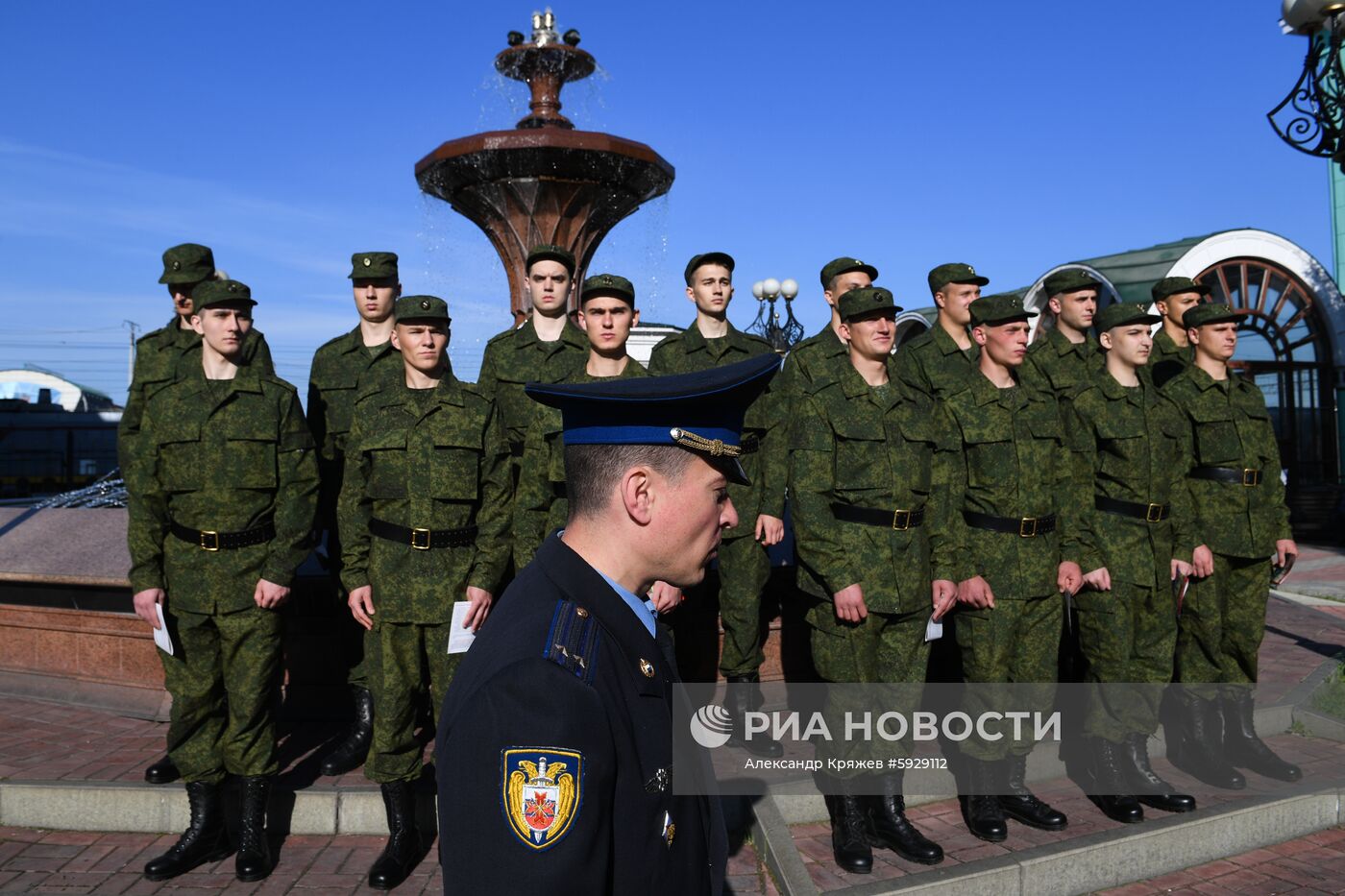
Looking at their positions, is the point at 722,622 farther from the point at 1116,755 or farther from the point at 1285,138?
the point at 1285,138

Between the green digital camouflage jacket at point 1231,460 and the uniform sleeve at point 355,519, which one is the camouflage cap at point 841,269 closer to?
the green digital camouflage jacket at point 1231,460

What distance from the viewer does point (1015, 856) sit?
3.90 metres

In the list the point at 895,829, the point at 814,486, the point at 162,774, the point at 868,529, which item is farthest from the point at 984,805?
the point at 162,774

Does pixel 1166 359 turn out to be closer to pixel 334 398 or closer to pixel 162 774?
pixel 334 398

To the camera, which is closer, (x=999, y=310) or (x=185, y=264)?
(x=999, y=310)

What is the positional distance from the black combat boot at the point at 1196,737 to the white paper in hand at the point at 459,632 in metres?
3.74

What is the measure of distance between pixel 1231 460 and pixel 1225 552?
502 millimetres

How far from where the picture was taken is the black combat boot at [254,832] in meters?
3.98

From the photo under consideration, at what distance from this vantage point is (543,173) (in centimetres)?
930

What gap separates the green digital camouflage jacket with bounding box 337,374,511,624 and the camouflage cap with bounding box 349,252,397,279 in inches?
57.9

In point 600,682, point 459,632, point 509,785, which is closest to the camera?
point 509,785

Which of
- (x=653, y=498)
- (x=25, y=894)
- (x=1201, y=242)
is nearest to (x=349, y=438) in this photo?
(x=25, y=894)

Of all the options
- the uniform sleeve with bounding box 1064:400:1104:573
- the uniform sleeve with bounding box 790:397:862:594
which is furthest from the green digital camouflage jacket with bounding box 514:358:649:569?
the uniform sleeve with bounding box 1064:400:1104:573

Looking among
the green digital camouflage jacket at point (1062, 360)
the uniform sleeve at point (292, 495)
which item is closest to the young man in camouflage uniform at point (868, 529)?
the green digital camouflage jacket at point (1062, 360)
